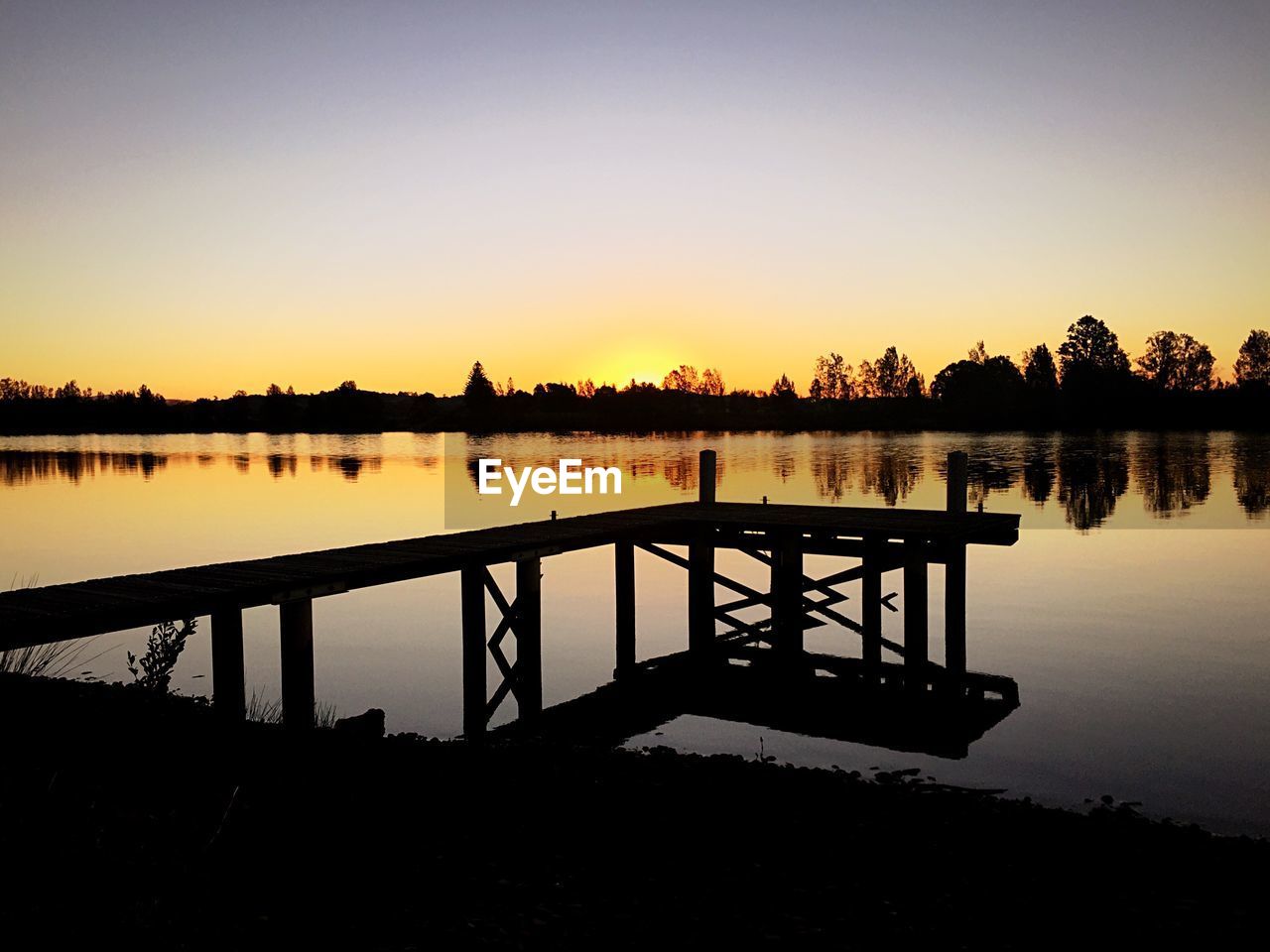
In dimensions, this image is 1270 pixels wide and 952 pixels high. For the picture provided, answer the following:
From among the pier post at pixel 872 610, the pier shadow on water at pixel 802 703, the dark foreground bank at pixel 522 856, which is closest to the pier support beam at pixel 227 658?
the dark foreground bank at pixel 522 856

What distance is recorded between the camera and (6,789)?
699 centimetres

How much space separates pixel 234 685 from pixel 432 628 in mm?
12914

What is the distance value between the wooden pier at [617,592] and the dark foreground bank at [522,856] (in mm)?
1127

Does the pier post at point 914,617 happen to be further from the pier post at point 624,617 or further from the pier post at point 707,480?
the pier post at point 707,480

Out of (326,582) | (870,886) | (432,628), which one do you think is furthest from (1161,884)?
(432,628)

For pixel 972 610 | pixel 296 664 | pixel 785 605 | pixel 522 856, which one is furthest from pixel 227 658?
pixel 972 610

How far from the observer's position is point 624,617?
1923 cm

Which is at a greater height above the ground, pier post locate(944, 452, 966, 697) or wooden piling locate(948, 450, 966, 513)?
wooden piling locate(948, 450, 966, 513)

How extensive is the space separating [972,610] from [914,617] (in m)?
10.2

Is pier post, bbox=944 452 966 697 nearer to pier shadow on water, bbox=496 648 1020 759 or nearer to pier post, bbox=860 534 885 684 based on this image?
pier shadow on water, bbox=496 648 1020 759

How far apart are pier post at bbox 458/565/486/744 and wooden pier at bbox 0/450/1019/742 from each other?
0.02m

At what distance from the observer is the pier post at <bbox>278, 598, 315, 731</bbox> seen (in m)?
11.7

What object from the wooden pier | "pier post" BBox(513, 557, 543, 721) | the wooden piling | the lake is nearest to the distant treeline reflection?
the lake

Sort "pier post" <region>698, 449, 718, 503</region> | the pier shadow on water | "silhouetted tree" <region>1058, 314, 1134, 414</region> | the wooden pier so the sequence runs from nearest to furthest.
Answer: the wooden pier → the pier shadow on water → "pier post" <region>698, 449, 718, 503</region> → "silhouetted tree" <region>1058, 314, 1134, 414</region>
